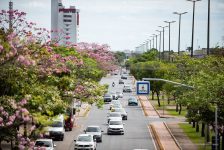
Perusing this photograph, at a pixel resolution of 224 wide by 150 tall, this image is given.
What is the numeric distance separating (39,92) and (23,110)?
3.88 m

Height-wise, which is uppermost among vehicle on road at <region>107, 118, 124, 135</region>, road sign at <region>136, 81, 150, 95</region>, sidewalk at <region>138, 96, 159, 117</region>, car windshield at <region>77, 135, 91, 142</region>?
road sign at <region>136, 81, 150, 95</region>

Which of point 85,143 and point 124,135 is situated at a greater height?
point 85,143

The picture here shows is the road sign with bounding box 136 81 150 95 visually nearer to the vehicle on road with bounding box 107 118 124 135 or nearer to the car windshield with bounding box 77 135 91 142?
the car windshield with bounding box 77 135 91 142

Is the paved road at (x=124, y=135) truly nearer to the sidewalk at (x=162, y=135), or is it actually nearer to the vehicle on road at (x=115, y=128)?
the vehicle on road at (x=115, y=128)

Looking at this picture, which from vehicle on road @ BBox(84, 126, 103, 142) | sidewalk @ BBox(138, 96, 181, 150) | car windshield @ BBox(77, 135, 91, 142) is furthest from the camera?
vehicle on road @ BBox(84, 126, 103, 142)

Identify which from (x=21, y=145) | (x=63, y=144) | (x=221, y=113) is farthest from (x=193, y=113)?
(x=21, y=145)

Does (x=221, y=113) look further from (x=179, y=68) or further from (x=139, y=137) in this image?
(x=179, y=68)

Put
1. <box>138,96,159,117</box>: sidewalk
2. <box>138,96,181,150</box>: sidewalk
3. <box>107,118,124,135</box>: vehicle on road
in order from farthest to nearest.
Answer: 1. <box>138,96,159,117</box>: sidewalk
2. <box>107,118,124,135</box>: vehicle on road
3. <box>138,96,181,150</box>: sidewalk

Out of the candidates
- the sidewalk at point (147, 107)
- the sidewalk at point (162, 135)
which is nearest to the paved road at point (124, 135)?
the sidewalk at point (162, 135)

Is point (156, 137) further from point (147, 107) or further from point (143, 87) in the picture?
point (147, 107)

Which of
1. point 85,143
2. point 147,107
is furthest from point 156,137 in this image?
point 147,107

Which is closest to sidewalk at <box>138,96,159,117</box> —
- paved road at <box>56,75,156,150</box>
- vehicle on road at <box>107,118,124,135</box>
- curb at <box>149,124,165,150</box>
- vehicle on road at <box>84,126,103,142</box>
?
paved road at <box>56,75,156,150</box>

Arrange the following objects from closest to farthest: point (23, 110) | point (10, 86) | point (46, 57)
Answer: point (23, 110) → point (10, 86) → point (46, 57)

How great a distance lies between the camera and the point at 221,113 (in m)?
40.2
